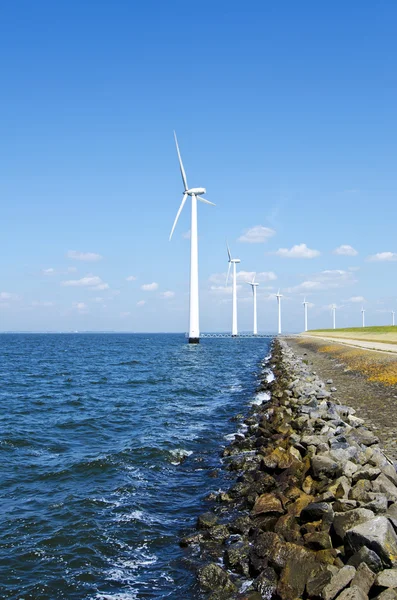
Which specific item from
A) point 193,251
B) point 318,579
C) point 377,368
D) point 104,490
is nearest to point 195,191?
point 193,251

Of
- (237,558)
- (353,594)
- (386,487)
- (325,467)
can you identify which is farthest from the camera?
(325,467)

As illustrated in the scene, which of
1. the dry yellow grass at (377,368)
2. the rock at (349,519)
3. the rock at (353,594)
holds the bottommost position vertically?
the rock at (353,594)

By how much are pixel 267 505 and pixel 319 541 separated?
8.00 ft

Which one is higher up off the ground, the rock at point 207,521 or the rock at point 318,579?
the rock at point 318,579

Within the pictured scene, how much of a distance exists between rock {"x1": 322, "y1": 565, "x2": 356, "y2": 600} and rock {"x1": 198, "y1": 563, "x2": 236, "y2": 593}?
2.04 metres

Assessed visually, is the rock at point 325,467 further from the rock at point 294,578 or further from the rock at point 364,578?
the rock at point 364,578

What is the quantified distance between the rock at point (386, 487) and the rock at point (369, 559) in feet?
7.51

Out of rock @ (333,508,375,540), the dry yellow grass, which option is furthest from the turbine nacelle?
rock @ (333,508,375,540)

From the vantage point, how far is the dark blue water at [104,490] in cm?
891

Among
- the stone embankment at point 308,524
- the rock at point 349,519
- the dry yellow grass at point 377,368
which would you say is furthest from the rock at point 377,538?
the dry yellow grass at point 377,368

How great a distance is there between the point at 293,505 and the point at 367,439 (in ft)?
13.2

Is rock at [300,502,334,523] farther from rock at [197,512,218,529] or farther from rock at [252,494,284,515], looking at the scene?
rock at [197,512,218,529]

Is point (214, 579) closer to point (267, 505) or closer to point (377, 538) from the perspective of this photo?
point (267, 505)

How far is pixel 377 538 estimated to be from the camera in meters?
6.79
